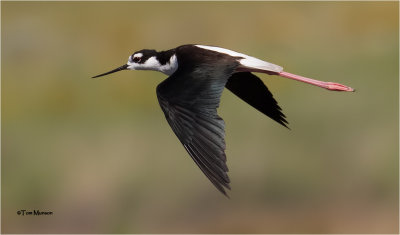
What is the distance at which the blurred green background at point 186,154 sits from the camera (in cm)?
848

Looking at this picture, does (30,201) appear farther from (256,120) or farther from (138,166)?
(256,120)

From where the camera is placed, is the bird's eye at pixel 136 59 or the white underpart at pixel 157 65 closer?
the white underpart at pixel 157 65

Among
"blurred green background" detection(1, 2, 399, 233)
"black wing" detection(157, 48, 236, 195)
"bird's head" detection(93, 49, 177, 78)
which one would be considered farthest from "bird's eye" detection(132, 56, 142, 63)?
"blurred green background" detection(1, 2, 399, 233)

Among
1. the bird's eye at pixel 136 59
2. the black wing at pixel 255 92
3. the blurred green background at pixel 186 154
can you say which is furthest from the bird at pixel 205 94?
the blurred green background at pixel 186 154

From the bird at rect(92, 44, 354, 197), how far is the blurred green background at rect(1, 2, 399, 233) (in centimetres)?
244

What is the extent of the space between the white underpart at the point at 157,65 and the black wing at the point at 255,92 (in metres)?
0.35

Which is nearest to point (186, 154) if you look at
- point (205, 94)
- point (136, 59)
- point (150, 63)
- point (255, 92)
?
point (136, 59)

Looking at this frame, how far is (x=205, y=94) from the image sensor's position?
510 centimetres

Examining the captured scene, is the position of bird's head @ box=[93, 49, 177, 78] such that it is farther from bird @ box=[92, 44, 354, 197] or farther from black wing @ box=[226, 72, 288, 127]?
black wing @ box=[226, 72, 288, 127]

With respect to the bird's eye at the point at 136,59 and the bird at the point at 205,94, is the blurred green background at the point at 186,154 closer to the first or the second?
the bird's eye at the point at 136,59

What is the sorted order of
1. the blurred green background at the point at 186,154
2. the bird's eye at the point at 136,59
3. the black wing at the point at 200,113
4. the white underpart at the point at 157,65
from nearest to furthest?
the black wing at the point at 200,113, the white underpart at the point at 157,65, the bird's eye at the point at 136,59, the blurred green background at the point at 186,154

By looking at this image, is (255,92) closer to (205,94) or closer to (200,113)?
(205,94)

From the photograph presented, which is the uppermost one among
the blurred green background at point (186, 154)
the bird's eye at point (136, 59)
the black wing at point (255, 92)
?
the bird's eye at point (136, 59)

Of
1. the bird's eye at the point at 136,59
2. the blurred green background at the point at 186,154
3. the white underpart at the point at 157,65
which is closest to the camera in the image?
the white underpart at the point at 157,65
